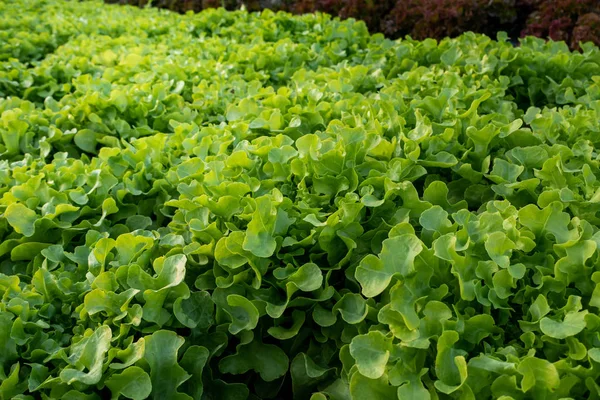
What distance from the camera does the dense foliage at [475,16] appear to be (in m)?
5.13

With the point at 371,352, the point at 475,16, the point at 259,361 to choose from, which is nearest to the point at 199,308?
the point at 259,361

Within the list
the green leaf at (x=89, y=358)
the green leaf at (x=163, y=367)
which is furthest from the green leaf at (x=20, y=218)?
the green leaf at (x=163, y=367)

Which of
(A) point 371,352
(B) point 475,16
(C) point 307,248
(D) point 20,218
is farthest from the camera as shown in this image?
(B) point 475,16

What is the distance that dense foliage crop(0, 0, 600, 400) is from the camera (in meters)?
1.57

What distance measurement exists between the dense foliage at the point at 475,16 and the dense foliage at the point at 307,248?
7.46 feet

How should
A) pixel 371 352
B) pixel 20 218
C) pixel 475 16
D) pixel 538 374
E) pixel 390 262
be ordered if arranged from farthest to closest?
pixel 475 16, pixel 20 218, pixel 390 262, pixel 371 352, pixel 538 374

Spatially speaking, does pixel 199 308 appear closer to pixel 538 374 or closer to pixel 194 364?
pixel 194 364

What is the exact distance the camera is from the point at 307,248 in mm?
2006

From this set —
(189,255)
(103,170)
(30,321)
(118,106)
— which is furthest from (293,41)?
(30,321)

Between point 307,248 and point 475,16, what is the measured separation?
15.0 feet

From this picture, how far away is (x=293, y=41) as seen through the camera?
4.84 metres

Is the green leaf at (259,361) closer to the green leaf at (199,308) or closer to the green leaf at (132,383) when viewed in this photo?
the green leaf at (199,308)

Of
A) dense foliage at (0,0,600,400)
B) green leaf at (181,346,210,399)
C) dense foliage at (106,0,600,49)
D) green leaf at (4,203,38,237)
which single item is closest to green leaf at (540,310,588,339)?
dense foliage at (0,0,600,400)

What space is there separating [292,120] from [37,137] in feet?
4.61
